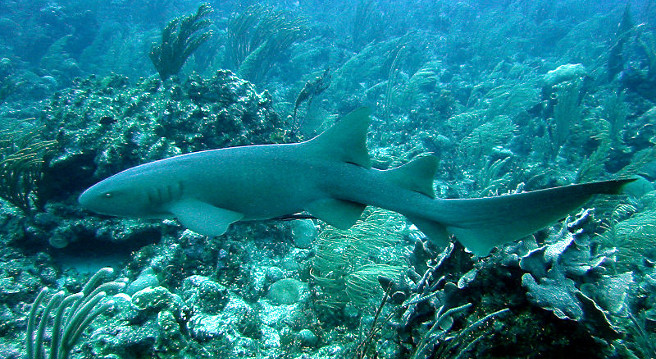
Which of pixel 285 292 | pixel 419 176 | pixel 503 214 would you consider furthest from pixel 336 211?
pixel 285 292

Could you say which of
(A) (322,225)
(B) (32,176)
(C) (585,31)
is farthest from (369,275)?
(C) (585,31)

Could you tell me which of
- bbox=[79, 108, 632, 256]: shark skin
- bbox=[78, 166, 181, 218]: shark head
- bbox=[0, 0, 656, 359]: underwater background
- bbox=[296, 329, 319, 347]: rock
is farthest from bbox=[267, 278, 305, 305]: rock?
bbox=[78, 166, 181, 218]: shark head

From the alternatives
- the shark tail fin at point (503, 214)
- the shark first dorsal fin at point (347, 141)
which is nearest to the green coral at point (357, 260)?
the shark tail fin at point (503, 214)

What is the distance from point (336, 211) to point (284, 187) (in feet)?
1.31

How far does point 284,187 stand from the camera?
211 cm

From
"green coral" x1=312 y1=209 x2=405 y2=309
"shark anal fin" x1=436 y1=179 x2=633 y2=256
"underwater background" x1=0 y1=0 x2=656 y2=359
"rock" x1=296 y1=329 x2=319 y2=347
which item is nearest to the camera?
"shark anal fin" x1=436 y1=179 x2=633 y2=256

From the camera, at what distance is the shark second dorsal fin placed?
204 cm

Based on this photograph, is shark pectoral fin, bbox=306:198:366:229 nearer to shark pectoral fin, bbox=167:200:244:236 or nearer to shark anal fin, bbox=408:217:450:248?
shark anal fin, bbox=408:217:450:248

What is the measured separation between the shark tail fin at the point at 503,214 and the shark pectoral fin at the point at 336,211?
43cm

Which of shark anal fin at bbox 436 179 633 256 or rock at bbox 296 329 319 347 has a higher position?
shark anal fin at bbox 436 179 633 256

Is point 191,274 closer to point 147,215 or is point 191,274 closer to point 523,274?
point 147,215

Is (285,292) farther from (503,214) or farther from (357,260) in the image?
(503,214)

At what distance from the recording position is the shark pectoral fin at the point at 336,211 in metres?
2.17

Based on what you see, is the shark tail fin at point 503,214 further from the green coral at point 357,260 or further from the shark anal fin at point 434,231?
the green coral at point 357,260
